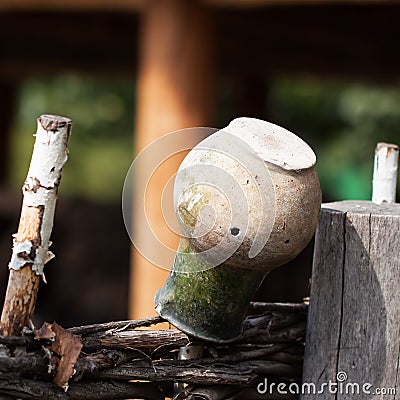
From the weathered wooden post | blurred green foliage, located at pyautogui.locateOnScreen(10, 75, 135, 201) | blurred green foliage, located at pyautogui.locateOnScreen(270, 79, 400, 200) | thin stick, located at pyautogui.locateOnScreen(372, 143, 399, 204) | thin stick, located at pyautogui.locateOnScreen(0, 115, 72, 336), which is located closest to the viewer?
thin stick, located at pyautogui.locateOnScreen(0, 115, 72, 336)

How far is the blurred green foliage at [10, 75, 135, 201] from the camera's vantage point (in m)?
12.3

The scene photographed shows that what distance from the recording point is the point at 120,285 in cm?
603

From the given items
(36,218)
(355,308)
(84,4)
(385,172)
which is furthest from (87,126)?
(36,218)

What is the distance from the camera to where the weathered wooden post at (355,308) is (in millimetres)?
1456

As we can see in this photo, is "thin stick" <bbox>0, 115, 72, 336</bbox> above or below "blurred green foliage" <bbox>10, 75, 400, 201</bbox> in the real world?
below

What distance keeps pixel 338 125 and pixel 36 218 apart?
451 inches

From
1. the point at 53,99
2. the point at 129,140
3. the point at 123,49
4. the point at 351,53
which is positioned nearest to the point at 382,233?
the point at 351,53

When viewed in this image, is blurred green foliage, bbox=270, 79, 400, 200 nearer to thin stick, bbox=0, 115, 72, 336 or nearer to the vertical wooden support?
the vertical wooden support

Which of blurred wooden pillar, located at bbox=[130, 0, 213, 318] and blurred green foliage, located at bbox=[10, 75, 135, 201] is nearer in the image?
blurred wooden pillar, located at bbox=[130, 0, 213, 318]

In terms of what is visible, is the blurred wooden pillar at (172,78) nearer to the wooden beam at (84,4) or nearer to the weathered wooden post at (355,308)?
the wooden beam at (84,4)

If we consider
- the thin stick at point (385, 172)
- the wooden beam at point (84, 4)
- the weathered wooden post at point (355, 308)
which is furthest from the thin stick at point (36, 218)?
the wooden beam at point (84, 4)

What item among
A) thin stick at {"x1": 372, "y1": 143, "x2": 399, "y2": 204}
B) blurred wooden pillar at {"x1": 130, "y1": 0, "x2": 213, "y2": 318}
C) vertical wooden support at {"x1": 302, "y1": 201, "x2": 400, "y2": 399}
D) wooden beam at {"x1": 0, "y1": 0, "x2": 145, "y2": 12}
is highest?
wooden beam at {"x1": 0, "y1": 0, "x2": 145, "y2": 12}

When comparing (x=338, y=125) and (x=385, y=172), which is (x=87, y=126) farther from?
(x=385, y=172)

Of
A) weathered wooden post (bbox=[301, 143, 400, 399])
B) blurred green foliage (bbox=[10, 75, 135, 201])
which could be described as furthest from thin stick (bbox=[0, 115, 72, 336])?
blurred green foliage (bbox=[10, 75, 135, 201])
